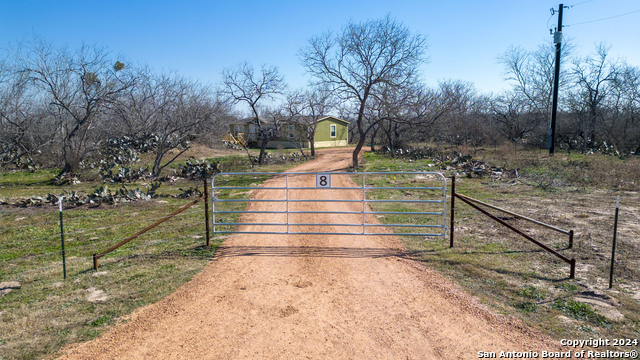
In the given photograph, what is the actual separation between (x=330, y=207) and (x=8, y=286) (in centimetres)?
790

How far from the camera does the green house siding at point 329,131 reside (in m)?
38.9

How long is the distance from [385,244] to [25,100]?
26.1 meters

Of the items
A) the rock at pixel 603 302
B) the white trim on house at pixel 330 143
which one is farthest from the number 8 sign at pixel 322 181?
the white trim on house at pixel 330 143

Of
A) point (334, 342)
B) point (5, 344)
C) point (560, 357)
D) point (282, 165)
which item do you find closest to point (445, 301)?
point (560, 357)

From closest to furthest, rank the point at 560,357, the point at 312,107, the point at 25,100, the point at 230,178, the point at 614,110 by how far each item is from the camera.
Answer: the point at 560,357 → the point at 230,178 → the point at 25,100 → the point at 312,107 → the point at 614,110

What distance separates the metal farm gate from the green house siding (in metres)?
21.2

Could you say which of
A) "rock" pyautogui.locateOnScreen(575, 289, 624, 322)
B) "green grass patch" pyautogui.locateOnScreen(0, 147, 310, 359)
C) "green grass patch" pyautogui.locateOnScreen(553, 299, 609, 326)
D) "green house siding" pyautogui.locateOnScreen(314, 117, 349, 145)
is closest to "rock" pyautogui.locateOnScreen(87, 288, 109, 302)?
"green grass patch" pyautogui.locateOnScreen(0, 147, 310, 359)

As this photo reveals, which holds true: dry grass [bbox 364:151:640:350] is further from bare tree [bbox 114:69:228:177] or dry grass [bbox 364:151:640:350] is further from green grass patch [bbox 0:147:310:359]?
bare tree [bbox 114:69:228:177]

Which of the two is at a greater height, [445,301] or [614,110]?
[614,110]

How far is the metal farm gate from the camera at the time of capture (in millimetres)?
8367

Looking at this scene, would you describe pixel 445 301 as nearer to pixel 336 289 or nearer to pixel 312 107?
pixel 336 289

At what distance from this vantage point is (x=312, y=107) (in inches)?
1138

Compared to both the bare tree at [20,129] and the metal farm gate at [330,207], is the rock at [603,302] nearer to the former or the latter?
the metal farm gate at [330,207]

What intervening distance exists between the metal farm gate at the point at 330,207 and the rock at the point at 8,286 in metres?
3.54
